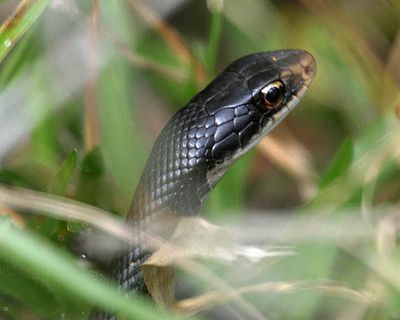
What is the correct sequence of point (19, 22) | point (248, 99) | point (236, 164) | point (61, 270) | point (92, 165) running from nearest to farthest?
1. point (61, 270)
2. point (19, 22)
3. point (92, 165)
4. point (248, 99)
5. point (236, 164)

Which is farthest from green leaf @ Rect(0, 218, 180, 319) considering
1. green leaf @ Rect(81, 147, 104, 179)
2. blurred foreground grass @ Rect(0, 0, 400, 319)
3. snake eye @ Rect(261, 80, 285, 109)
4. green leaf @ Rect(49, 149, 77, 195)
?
snake eye @ Rect(261, 80, 285, 109)

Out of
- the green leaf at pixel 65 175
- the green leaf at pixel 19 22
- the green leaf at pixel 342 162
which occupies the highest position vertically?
the green leaf at pixel 19 22

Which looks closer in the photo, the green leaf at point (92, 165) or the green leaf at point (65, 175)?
the green leaf at point (65, 175)

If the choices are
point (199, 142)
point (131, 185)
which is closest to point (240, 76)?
point (199, 142)

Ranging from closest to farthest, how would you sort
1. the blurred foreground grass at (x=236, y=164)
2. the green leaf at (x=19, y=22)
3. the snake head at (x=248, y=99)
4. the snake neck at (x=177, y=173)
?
the blurred foreground grass at (x=236, y=164)
the green leaf at (x=19, y=22)
the snake neck at (x=177, y=173)
the snake head at (x=248, y=99)

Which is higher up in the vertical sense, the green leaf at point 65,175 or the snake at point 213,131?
the snake at point 213,131

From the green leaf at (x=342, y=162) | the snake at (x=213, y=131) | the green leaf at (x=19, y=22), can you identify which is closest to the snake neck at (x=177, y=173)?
the snake at (x=213, y=131)

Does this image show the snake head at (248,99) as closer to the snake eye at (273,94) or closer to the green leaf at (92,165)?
the snake eye at (273,94)

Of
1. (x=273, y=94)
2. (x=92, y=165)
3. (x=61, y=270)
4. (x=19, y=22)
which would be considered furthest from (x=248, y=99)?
(x=61, y=270)

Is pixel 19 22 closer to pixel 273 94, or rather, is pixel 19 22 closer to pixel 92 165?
pixel 92 165
